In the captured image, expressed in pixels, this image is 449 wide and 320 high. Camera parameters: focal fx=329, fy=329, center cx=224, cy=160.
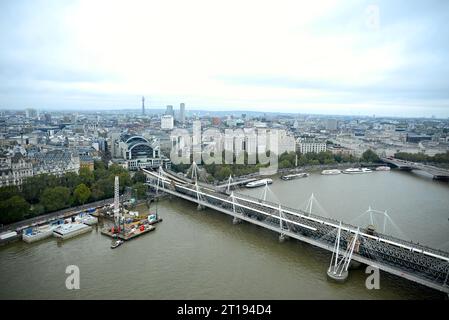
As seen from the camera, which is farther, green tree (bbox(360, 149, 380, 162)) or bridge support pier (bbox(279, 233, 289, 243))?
green tree (bbox(360, 149, 380, 162))

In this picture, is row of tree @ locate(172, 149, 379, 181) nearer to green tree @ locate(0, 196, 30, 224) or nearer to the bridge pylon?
green tree @ locate(0, 196, 30, 224)

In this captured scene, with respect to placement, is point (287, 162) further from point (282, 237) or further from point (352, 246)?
point (352, 246)

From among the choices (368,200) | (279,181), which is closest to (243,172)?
(279,181)

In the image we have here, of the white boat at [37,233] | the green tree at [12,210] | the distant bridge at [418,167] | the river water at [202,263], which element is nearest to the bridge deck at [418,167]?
the distant bridge at [418,167]

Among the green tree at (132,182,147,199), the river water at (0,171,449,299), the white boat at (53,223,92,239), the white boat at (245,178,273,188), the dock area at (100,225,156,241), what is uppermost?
the green tree at (132,182,147,199)

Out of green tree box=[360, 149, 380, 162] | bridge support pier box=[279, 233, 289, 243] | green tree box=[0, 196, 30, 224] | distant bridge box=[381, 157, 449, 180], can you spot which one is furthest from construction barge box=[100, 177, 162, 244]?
green tree box=[360, 149, 380, 162]

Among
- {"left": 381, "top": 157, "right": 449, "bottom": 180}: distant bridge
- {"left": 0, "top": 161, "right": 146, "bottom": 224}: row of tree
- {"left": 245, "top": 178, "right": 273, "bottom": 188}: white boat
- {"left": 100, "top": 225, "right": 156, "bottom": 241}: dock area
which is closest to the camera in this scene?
{"left": 100, "top": 225, "right": 156, "bottom": 241}: dock area
